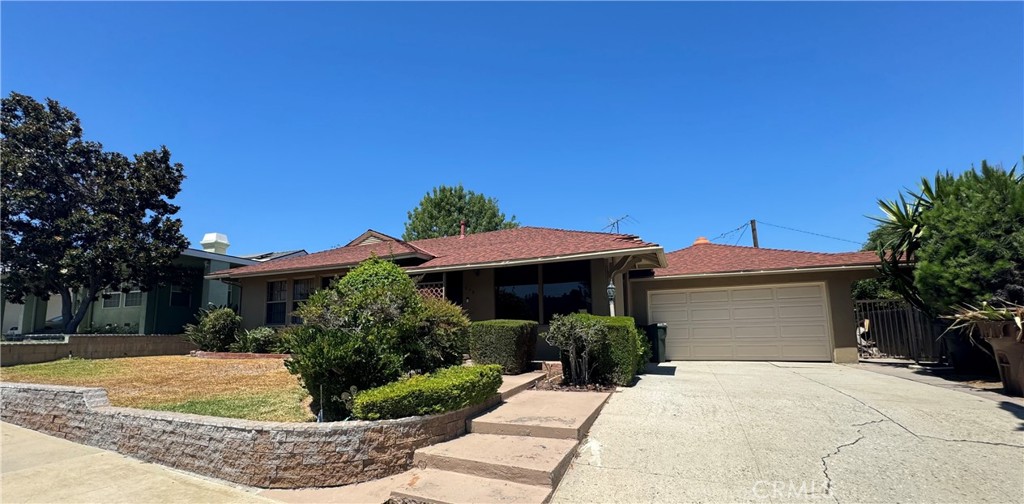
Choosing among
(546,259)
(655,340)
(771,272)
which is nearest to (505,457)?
(546,259)

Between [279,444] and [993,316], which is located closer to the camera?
[279,444]

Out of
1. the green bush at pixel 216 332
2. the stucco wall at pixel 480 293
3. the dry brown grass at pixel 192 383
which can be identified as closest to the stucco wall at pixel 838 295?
the stucco wall at pixel 480 293

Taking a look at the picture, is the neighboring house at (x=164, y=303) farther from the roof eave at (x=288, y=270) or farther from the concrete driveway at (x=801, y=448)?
the concrete driveway at (x=801, y=448)

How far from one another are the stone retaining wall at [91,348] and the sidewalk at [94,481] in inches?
284

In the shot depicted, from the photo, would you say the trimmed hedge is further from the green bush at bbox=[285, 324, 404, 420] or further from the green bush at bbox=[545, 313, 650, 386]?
the green bush at bbox=[285, 324, 404, 420]

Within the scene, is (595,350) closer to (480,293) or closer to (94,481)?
(480,293)

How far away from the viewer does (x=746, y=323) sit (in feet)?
42.7

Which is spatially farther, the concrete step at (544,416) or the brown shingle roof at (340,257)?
the brown shingle roof at (340,257)

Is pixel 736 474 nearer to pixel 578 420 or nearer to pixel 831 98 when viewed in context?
pixel 578 420

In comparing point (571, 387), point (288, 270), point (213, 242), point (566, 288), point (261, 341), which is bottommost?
point (571, 387)

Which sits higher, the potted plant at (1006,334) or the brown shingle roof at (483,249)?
the brown shingle roof at (483,249)

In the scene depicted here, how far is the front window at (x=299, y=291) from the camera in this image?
15165mm

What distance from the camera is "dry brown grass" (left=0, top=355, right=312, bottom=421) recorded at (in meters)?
6.35

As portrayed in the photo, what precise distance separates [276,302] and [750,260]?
15.0m
